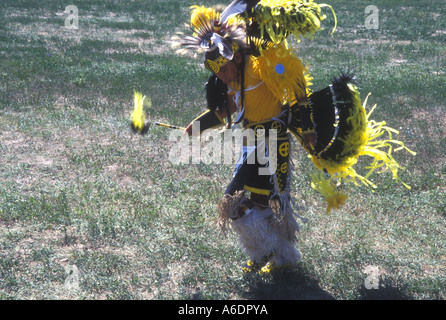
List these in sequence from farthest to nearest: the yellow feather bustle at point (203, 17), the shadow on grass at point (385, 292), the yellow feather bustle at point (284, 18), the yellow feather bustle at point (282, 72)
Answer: the shadow on grass at point (385, 292) → the yellow feather bustle at point (203, 17) → the yellow feather bustle at point (282, 72) → the yellow feather bustle at point (284, 18)

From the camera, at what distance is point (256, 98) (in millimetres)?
4105

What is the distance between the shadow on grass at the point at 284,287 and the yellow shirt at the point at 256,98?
4.46 feet

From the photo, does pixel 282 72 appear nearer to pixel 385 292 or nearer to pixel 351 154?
pixel 351 154

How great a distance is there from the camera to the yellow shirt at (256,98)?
4.09m

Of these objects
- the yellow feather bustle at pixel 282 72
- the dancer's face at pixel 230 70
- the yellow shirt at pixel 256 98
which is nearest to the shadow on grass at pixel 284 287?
the yellow shirt at pixel 256 98

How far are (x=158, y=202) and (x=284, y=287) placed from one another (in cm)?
202

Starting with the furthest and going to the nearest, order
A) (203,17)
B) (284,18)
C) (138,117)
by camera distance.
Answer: (138,117) < (203,17) < (284,18)

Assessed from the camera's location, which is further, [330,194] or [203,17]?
[330,194]

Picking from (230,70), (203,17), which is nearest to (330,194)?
(230,70)

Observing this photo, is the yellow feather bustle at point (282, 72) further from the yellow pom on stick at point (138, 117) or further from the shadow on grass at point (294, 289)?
the shadow on grass at point (294, 289)

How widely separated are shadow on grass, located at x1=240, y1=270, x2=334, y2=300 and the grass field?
13 millimetres

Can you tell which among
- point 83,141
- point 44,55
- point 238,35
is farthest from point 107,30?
point 238,35

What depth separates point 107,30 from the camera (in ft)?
54.0
